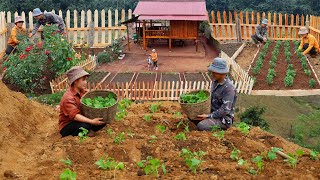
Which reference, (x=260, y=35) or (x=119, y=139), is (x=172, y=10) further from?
(x=119, y=139)

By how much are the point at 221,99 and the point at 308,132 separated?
350 cm

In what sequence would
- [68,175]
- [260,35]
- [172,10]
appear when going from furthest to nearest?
[172,10], [260,35], [68,175]

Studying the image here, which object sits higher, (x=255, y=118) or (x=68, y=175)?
(x=68, y=175)

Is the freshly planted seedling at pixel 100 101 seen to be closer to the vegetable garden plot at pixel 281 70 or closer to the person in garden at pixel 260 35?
the vegetable garden plot at pixel 281 70

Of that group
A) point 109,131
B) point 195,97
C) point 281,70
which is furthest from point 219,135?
point 281,70

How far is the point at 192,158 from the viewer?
5.56 m

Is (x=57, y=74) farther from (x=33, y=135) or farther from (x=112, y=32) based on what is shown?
(x=112, y=32)

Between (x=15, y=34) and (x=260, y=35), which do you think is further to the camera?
(x=260, y=35)

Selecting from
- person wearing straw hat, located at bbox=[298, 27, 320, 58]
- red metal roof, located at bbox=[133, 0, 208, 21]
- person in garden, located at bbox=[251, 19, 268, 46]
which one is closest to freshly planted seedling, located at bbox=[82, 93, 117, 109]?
person wearing straw hat, located at bbox=[298, 27, 320, 58]

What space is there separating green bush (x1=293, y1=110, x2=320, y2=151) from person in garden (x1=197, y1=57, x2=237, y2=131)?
2.77m

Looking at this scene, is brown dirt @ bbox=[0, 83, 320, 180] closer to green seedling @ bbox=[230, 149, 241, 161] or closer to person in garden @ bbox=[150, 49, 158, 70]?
green seedling @ bbox=[230, 149, 241, 161]

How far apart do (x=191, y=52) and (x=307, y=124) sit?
9796 mm

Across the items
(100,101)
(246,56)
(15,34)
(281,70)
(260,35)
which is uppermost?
(15,34)

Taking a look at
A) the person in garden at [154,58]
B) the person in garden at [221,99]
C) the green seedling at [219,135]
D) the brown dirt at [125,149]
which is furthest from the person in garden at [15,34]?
the green seedling at [219,135]
